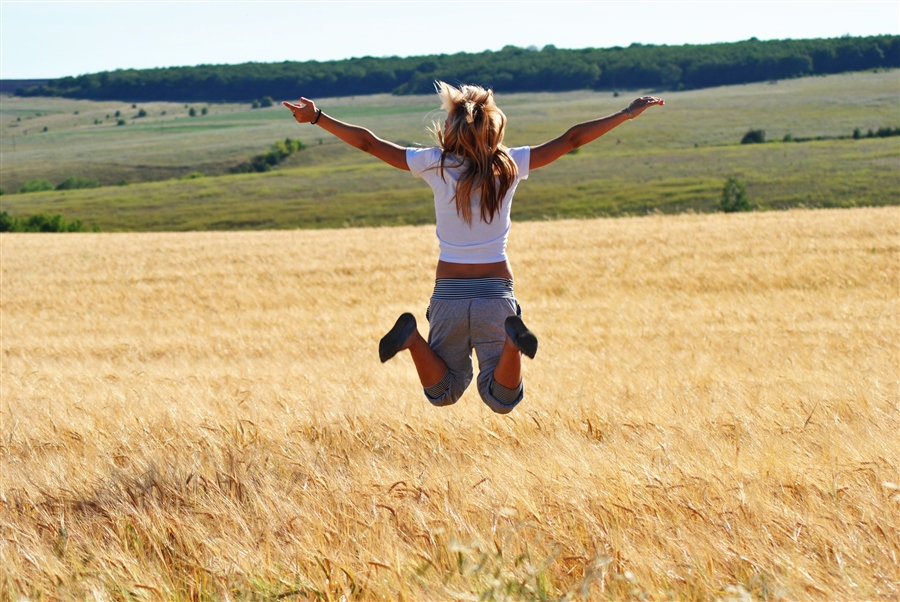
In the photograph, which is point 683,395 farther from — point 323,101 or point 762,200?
point 323,101

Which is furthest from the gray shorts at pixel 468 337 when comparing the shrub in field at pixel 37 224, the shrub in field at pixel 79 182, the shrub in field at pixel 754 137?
the shrub in field at pixel 79 182

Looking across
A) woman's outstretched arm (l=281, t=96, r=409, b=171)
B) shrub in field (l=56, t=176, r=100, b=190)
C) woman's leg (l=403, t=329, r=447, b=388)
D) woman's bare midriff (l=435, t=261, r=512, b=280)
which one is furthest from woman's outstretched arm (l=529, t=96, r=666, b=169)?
shrub in field (l=56, t=176, r=100, b=190)

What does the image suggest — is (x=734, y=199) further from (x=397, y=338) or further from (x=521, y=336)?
(x=521, y=336)

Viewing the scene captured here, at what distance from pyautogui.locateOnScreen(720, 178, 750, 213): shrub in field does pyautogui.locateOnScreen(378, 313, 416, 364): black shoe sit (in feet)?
151

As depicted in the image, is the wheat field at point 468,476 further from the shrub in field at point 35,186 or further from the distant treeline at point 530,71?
the distant treeline at point 530,71

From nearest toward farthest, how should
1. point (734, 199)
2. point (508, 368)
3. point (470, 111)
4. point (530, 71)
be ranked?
point (470, 111) < point (508, 368) < point (734, 199) < point (530, 71)

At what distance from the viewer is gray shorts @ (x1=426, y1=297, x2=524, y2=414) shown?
14.9ft

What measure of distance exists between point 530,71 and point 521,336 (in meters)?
156

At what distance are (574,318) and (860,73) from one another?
475ft

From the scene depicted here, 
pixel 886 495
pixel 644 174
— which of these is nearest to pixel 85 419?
pixel 886 495

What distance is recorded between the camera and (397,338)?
14.9 feet

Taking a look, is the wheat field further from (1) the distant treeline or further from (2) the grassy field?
(1) the distant treeline

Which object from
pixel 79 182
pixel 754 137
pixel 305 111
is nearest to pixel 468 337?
pixel 305 111

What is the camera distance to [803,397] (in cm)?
552
